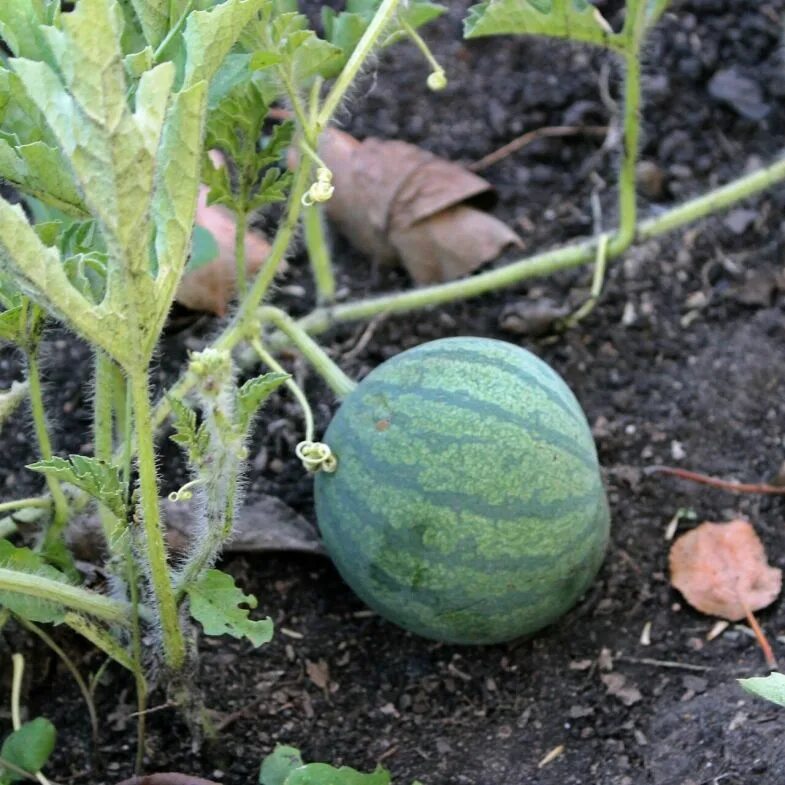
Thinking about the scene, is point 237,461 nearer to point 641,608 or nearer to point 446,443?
point 446,443

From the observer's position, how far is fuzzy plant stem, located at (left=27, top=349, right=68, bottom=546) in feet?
5.73

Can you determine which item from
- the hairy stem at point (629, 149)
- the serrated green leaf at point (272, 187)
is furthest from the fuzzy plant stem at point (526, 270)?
the serrated green leaf at point (272, 187)

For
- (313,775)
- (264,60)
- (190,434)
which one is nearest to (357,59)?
(264,60)

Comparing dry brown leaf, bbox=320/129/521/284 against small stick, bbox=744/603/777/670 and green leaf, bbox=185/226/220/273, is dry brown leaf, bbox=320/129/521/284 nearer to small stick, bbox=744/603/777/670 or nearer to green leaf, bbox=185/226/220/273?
green leaf, bbox=185/226/220/273

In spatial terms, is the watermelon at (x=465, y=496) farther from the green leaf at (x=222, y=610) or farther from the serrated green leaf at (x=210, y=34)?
the serrated green leaf at (x=210, y=34)

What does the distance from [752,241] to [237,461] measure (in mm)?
1748

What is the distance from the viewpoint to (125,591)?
5.92ft

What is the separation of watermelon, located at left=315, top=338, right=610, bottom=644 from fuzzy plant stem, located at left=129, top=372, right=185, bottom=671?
0.34 meters

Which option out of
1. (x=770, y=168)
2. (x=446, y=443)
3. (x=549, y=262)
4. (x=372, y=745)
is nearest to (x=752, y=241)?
(x=770, y=168)

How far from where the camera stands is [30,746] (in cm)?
178

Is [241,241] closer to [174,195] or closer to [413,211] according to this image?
[174,195]

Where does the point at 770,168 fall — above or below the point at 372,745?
above

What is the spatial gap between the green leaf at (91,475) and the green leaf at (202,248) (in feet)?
2.82

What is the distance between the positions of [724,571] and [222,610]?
0.99m
